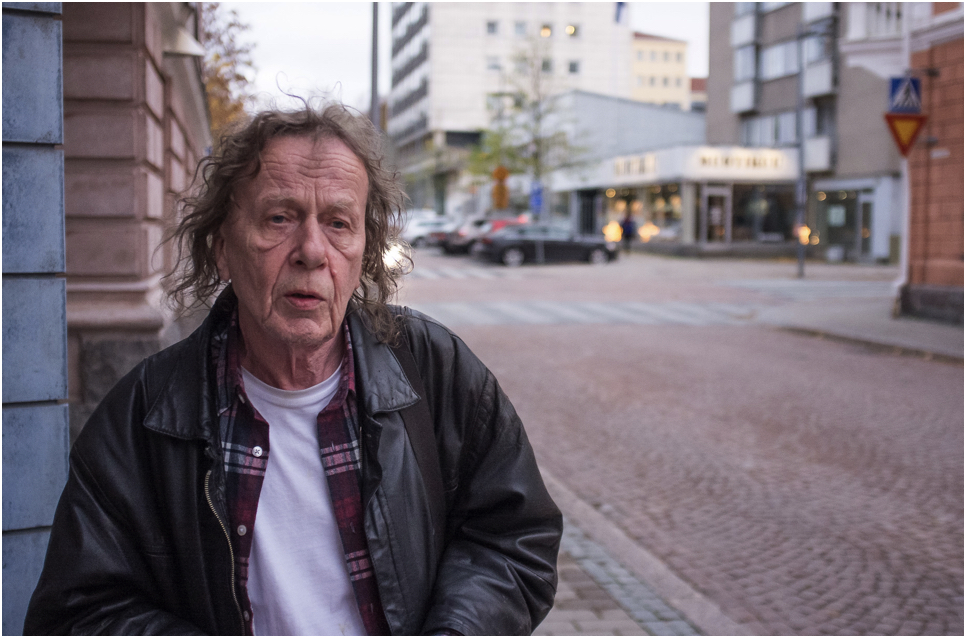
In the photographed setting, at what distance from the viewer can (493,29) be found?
70.0 m

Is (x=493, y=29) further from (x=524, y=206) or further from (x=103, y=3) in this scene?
(x=103, y=3)

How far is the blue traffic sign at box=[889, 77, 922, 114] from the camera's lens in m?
14.3

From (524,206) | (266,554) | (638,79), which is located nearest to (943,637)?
(266,554)

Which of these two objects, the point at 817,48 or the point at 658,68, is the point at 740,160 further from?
the point at 658,68

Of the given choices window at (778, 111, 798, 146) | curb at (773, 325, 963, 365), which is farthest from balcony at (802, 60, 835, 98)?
curb at (773, 325, 963, 365)

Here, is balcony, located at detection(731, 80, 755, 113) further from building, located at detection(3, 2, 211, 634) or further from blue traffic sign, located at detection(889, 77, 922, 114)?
building, located at detection(3, 2, 211, 634)

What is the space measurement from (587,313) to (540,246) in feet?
46.6

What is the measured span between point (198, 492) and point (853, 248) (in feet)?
120

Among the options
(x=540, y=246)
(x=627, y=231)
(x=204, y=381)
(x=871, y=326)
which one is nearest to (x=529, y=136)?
(x=627, y=231)

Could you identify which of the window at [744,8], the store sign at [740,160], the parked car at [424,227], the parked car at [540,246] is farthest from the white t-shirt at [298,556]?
the window at [744,8]

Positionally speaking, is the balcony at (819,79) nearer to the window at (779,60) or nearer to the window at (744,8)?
the window at (779,60)

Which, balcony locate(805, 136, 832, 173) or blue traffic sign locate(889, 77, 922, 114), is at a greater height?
balcony locate(805, 136, 832, 173)

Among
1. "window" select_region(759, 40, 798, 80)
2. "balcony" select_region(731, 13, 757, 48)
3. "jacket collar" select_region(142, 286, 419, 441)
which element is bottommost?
"jacket collar" select_region(142, 286, 419, 441)

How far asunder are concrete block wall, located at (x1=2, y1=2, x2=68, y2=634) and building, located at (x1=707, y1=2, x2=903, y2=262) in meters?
28.3
